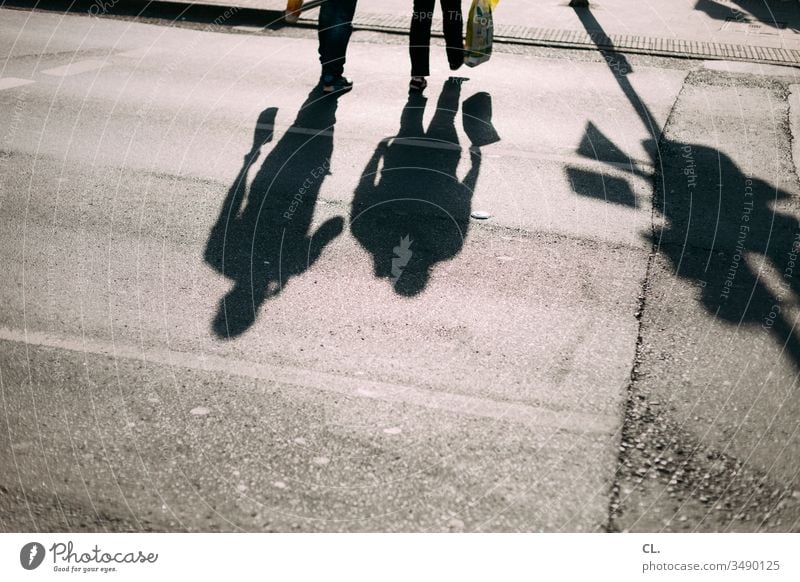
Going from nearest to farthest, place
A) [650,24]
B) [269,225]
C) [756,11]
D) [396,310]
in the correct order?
[396,310] < [269,225] < [650,24] < [756,11]

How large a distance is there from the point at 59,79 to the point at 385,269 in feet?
18.4

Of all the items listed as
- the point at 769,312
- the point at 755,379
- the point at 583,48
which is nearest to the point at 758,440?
the point at 755,379

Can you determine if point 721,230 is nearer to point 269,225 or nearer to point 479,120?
point 479,120

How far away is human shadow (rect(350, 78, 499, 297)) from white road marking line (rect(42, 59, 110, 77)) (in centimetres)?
370

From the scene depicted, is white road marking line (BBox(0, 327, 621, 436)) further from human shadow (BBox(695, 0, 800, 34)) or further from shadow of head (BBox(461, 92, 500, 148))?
human shadow (BBox(695, 0, 800, 34))

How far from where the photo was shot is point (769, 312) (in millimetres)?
4832

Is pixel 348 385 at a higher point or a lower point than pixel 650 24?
higher

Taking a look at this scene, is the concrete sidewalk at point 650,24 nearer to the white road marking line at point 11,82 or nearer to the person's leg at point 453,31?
the person's leg at point 453,31

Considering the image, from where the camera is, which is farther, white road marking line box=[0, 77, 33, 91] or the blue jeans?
white road marking line box=[0, 77, 33, 91]

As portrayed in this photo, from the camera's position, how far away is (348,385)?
4.20 metres

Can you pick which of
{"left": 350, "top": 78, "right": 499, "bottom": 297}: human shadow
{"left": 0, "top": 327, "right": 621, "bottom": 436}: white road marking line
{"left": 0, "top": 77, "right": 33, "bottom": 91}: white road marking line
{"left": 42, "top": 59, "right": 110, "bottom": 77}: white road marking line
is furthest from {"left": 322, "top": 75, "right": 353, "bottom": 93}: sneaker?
{"left": 0, "top": 327, "right": 621, "bottom": 436}: white road marking line

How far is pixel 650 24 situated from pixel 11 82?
7548 millimetres

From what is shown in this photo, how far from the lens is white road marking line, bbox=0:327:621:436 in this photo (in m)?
3.92

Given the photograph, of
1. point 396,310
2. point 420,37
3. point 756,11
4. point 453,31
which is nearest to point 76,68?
point 420,37
